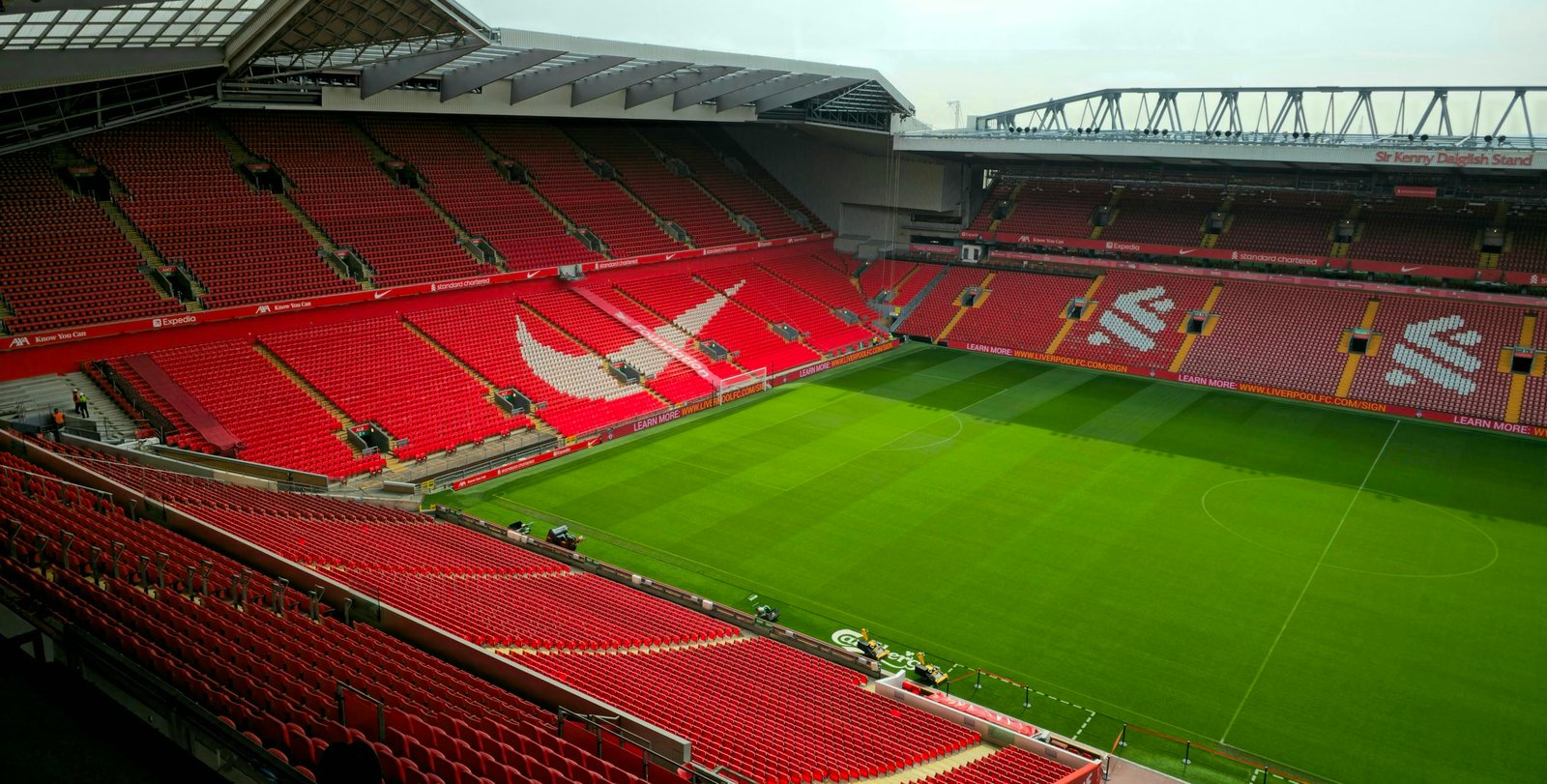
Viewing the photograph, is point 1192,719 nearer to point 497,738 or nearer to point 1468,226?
point 497,738

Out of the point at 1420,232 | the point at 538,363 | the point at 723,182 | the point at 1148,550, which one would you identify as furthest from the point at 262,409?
the point at 1420,232

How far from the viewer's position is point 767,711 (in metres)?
16.6

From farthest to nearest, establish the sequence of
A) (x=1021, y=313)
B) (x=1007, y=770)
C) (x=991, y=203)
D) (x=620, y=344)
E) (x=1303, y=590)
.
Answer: (x=991, y=203) → (x=1021, y=313) → (x=620, y=344) → (x=1303, y=590) → (x=1007, y=770)

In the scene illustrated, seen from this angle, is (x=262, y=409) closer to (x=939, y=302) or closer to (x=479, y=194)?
(x=479, y=194)

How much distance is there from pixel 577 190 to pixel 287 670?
1500 inches

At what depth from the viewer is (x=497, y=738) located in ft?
37.1

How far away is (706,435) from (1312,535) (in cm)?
1877

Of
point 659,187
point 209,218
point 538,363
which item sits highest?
point 659,187

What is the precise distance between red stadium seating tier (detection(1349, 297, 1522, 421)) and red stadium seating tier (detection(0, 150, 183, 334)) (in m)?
42.7

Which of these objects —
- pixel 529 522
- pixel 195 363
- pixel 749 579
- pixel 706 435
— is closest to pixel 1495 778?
pixel 749 579

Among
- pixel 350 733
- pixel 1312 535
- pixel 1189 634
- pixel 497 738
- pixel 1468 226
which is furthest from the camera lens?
pixel 1468 226

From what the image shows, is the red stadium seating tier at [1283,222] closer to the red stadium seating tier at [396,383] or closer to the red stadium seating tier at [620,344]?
the red stadium seating tier at [620,344]

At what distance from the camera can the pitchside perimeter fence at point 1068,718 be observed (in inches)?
696

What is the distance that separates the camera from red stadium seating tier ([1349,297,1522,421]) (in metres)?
39.6
